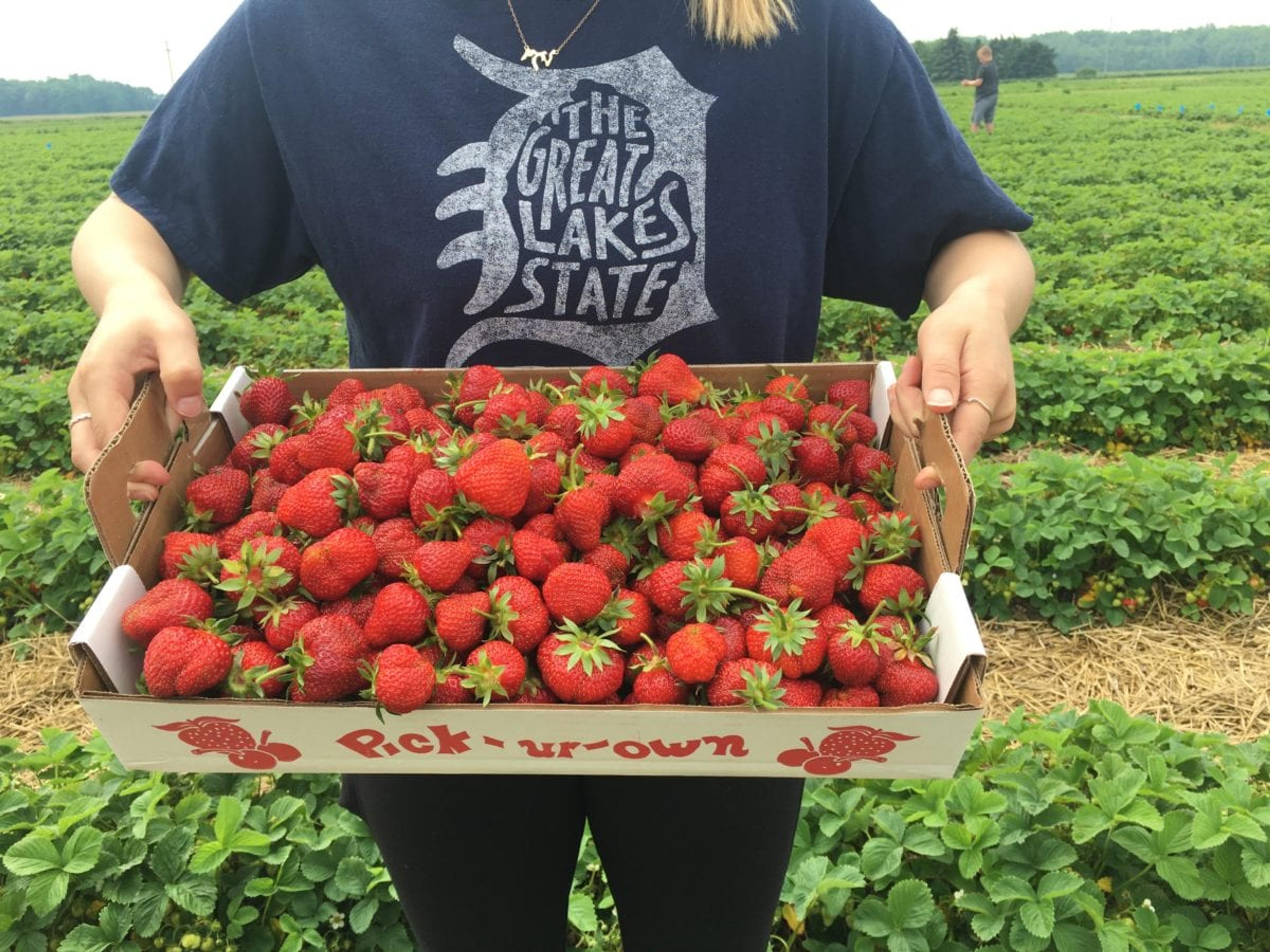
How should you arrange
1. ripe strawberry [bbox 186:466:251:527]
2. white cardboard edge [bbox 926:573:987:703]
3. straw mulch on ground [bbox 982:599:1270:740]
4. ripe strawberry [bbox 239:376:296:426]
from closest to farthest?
white cardboard edge [bbox 926:573:987:703]
ripe strawberry [bbox 186:466:251:527]
ripe strawberry [bbox 239:376:296:426]
straw mulch on ground [bbox 982:599:1270:740]

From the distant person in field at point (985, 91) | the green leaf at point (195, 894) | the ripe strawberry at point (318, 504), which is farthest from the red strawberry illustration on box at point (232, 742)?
the distant person in field at point (985, 91)

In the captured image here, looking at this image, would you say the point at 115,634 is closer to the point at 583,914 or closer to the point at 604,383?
the point at 604,383

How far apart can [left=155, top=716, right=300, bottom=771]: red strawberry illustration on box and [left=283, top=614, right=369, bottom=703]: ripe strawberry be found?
0.22 feet

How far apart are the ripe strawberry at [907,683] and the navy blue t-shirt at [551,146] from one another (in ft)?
2.24

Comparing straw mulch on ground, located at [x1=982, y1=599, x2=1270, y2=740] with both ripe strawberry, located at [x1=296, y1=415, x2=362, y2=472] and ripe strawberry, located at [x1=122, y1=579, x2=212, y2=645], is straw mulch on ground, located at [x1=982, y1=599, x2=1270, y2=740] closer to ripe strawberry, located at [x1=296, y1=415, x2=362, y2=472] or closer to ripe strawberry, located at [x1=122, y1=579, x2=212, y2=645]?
ripe strawberry, located at [x1=296, y1=415, x2=362, y2=472]

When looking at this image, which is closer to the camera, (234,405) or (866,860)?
(234,405)

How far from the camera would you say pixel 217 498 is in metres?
1.41

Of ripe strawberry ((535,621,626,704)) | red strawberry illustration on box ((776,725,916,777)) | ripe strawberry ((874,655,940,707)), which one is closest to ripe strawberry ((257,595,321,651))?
ripe strawberry ((535,621,626,704))

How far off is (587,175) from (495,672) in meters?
0.80

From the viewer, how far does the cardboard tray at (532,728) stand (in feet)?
3.53

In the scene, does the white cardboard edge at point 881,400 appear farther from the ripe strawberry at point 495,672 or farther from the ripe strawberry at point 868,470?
the ripe strawberry at point 495,672

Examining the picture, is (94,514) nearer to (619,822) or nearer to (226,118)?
(226,118)

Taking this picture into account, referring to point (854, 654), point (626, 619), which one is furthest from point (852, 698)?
point (626, 619)

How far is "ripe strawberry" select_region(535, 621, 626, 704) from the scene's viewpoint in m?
1.15
